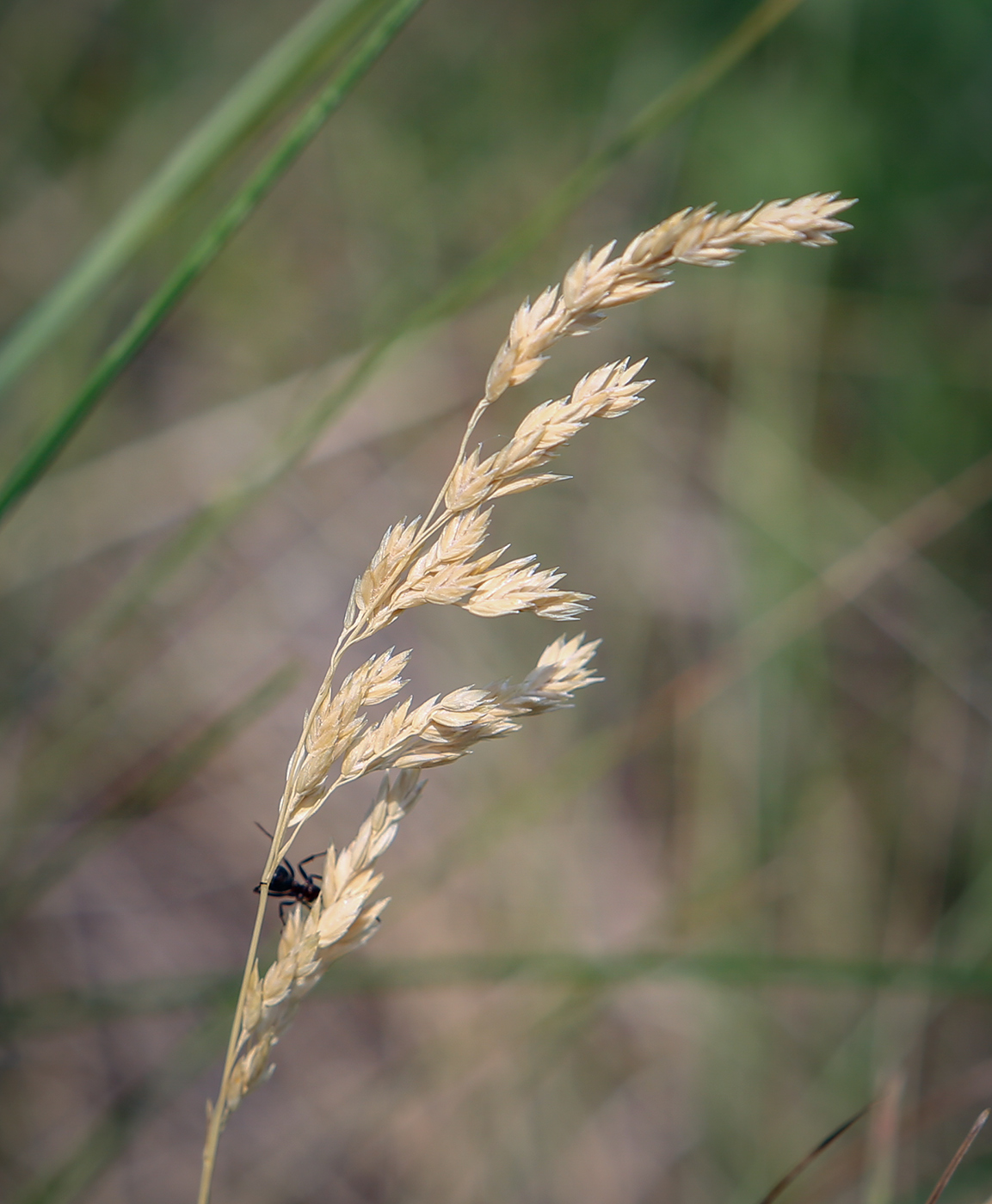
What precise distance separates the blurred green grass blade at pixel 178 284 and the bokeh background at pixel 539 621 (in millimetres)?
785

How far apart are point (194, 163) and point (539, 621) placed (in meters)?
1.58

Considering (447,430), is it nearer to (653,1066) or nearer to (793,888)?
(793,888)

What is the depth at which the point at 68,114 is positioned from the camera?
7.14 ft

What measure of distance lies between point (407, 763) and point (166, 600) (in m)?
1.74

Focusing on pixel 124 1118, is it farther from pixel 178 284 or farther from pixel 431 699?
pixel 178 284

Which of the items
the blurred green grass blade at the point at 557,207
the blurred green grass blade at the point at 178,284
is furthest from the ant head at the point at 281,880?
the blurred green grass blade at the point at 178,284

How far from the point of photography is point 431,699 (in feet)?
1.80

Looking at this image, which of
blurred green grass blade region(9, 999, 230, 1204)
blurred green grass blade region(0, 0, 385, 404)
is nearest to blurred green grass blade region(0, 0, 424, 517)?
blurred green grass blade region(0, 0, 385, 404)

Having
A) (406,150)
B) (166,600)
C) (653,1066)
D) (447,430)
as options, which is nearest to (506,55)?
(406,150)

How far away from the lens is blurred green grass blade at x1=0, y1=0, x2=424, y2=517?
685mm

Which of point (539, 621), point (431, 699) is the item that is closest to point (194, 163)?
point (431, 699)

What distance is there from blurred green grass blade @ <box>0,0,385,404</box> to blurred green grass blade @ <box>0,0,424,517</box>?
3 cm

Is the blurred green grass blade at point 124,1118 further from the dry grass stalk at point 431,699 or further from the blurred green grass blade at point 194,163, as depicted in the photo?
the blurred green grass blade at point 194,163

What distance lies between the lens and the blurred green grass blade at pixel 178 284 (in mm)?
685
